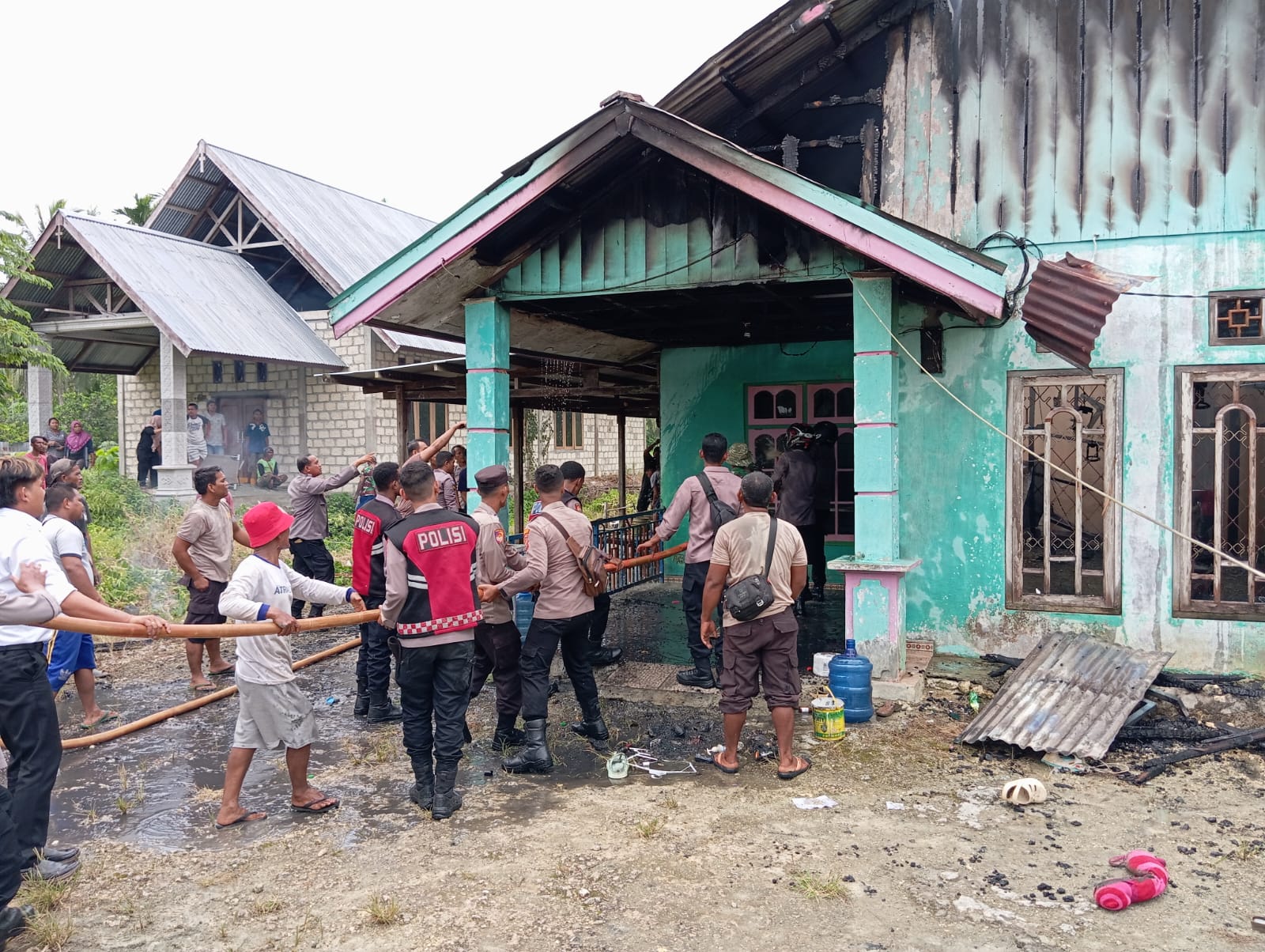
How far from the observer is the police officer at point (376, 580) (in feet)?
21.8

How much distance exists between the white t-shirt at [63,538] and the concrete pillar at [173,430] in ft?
38.0

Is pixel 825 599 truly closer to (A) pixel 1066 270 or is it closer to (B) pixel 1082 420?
(B) pixel 1082 420

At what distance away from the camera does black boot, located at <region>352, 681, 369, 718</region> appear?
689 centimetres

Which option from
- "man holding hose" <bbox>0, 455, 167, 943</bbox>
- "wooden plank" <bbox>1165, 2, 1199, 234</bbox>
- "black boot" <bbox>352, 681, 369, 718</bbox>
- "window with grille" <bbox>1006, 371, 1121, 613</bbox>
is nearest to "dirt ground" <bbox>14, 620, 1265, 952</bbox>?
"man holding hose" <bbox>0, 455, 167, 943</bbox>

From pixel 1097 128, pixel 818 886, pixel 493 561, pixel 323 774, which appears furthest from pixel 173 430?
pixel 818 886

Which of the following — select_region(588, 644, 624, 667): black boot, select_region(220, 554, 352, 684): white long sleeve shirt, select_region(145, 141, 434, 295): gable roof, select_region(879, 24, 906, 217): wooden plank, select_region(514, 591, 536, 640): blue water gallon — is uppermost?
select_region(145, 141, 434, 295): gable roof

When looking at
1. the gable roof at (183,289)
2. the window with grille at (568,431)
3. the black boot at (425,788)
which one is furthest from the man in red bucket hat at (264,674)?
the window with grille at (568,431)

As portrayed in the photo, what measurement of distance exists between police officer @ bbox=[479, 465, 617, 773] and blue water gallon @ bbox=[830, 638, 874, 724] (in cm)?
180

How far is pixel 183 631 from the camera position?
4.74 meters

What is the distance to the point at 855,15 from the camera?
24.3ft

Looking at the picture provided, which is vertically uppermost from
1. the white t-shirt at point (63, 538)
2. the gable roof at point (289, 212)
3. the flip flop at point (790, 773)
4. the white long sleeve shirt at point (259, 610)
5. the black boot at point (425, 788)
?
the gable roof at point (289, 212)

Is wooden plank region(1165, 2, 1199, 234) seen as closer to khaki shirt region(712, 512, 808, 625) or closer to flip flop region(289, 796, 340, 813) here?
khaki shirt region(712, 512, 808, 625)

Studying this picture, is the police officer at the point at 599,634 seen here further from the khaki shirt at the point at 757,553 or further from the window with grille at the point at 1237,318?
the window with grille at the point at 1237,318

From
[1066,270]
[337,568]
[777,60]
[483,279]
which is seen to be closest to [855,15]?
[777,60]
